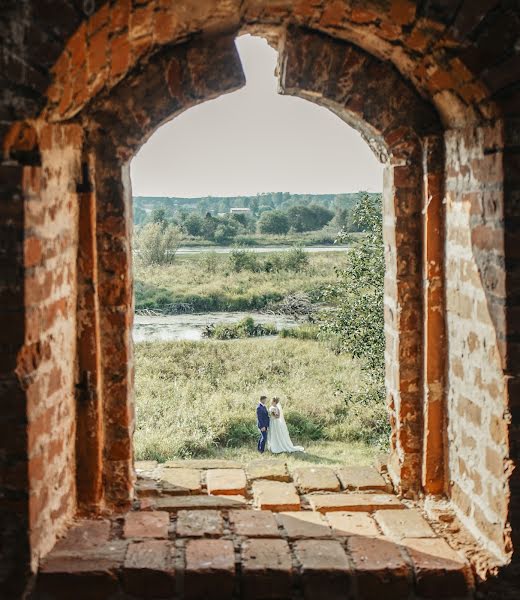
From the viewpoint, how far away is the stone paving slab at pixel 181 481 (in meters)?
3.88

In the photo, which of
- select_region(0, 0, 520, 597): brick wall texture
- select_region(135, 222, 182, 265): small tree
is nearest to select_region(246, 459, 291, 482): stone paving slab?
select_region(0, 0, 520, 597): brick wall texture

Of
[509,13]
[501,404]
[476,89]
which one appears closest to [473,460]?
[501,404]

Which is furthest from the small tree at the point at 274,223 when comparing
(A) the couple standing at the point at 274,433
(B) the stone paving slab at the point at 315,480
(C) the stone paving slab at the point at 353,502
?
(C) the stone paving slab at the point at 353,502

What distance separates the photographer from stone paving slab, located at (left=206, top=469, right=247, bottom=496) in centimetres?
389

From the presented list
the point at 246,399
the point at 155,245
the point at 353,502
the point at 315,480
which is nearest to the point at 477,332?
the point at 353,502

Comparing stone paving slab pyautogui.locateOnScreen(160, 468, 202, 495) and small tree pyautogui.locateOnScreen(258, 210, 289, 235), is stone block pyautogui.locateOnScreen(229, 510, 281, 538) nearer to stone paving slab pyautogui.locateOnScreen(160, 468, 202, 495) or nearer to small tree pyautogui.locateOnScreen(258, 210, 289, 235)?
stone paving slab pyautogui.locateOnScreen(160, 468, 202, 495)

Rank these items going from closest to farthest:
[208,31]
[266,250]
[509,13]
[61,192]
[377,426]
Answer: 1. [509,13]
2. [61,192]
3. [208,31]
4. [377,426]
5. [266,250]

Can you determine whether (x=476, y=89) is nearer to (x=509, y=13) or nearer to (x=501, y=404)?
(x=509, y=13)

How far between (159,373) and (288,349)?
3798 mm

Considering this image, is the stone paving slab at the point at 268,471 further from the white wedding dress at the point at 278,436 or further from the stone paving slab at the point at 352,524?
the white wedding dress at the point at 278,436

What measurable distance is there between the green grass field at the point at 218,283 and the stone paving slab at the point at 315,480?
66.0ft

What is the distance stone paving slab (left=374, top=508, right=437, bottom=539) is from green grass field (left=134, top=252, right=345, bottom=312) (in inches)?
815

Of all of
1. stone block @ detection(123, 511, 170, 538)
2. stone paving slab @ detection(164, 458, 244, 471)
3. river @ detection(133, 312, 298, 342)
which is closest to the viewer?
stone block @ detection(123, 511, 170, 538)

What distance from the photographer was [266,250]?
3800cm
